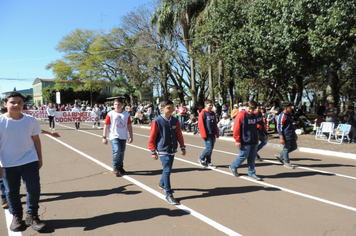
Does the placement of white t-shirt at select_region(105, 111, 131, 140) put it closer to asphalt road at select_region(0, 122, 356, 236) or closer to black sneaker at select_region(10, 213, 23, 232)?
asphalt road at select_region(0, 122, 356, 236)

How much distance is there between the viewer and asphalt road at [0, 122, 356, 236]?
3.60 meters

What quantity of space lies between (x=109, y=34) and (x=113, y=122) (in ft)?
115

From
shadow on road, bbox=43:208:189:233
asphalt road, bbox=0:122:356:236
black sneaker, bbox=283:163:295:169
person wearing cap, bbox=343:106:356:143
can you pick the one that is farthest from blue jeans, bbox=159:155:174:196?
person wearing cap, bbox=343:106:356:143

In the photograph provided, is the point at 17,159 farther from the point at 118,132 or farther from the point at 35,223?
the point at 118,132

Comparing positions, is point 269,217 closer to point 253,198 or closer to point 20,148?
point 253,198

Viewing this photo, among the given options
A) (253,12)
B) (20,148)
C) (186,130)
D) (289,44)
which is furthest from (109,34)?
(20,148)

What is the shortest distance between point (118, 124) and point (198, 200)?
2.68 m

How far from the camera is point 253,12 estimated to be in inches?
503

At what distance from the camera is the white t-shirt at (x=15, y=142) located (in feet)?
11.1

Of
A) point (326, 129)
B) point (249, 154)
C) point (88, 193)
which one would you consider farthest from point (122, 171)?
point (326, 129)

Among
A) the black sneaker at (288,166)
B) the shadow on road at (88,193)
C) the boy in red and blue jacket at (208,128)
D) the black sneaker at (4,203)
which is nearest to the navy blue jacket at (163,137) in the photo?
the shadow on road at (88,193)

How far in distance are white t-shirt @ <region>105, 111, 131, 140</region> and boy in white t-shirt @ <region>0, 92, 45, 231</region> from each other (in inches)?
101

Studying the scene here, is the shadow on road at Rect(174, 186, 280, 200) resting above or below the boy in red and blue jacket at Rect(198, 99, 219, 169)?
below

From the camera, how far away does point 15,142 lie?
11.2ft
